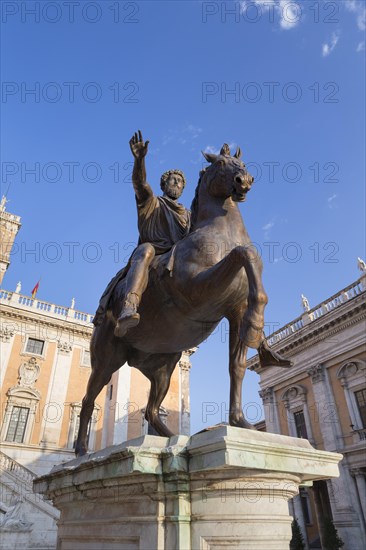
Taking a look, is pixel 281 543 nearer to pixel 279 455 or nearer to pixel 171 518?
pixel 279 455

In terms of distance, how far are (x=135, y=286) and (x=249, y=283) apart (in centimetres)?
95

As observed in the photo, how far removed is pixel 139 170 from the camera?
154 inches

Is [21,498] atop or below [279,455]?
atop

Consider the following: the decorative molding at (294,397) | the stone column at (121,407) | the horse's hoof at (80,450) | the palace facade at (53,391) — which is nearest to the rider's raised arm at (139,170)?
the horse's hoof at (80,450)

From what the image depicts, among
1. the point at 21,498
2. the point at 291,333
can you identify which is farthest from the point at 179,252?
the point at 291,333

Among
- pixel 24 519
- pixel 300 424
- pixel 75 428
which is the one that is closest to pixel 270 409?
pixel 300 424

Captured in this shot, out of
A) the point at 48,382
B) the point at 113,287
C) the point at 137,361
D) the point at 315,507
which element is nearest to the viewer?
the point at 113,287

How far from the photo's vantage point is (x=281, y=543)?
2.29 m

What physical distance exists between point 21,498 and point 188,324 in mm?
14990

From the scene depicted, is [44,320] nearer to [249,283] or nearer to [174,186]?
[174,186]

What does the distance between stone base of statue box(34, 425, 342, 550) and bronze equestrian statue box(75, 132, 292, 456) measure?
510mm

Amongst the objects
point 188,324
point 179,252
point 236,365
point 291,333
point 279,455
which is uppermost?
point 291,333

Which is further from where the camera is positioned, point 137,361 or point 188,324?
point 137,361

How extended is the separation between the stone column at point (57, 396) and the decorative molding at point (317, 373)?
15.0 m
